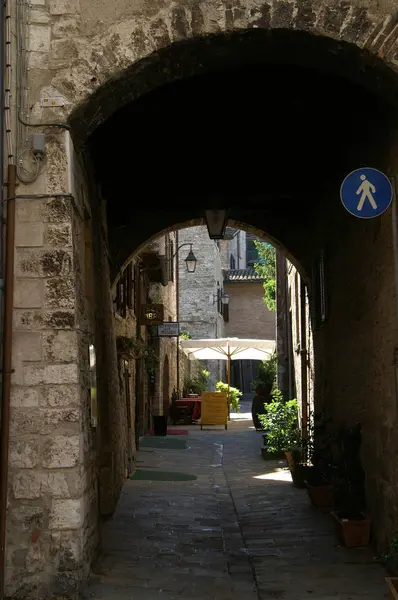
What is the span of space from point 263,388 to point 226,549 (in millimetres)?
11331

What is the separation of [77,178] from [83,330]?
1.05 m

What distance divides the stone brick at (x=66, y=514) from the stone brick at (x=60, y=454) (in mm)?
227

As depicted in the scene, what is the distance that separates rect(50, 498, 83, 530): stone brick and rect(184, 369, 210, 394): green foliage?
69.7 ft

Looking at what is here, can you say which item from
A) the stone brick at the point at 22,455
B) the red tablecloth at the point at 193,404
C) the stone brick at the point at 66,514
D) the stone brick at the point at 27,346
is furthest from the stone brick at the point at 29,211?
the red tablecloth at the point at 193,404

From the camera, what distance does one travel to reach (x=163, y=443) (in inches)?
626

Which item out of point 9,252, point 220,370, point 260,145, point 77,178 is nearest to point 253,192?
point 260,145

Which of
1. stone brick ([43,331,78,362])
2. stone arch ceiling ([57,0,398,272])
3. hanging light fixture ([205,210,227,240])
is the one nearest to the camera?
stone brick ([43,331,78,362])

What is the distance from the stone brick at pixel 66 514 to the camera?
188 inches

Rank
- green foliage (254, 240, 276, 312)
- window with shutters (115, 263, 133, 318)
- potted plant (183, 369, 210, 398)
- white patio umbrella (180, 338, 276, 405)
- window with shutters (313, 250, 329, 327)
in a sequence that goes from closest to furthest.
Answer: window with shutters (313, 250, 329, 327) < window with shutters (115, 263, 133, 318) < green foliage (254, 240, 276, 312) < white patio umbrella (180, 338, 276, 405) < potted plant (183, 369, 210, 398)

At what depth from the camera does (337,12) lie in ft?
16.4

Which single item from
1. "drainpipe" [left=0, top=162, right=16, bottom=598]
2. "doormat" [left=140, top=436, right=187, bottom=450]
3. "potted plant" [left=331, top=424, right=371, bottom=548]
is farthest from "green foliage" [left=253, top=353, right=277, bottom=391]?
"drainpipe" [left=0, top=162, right=16, bottom=598]

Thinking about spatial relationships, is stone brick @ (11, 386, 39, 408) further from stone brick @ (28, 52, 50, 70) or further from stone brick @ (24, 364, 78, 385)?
stone brick @ (28, 52, 50, 70)

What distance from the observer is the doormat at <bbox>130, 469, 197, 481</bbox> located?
36.1 feet

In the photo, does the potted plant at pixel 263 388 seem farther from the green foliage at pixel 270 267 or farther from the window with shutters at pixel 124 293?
the window with shutters at pixel 124 293
